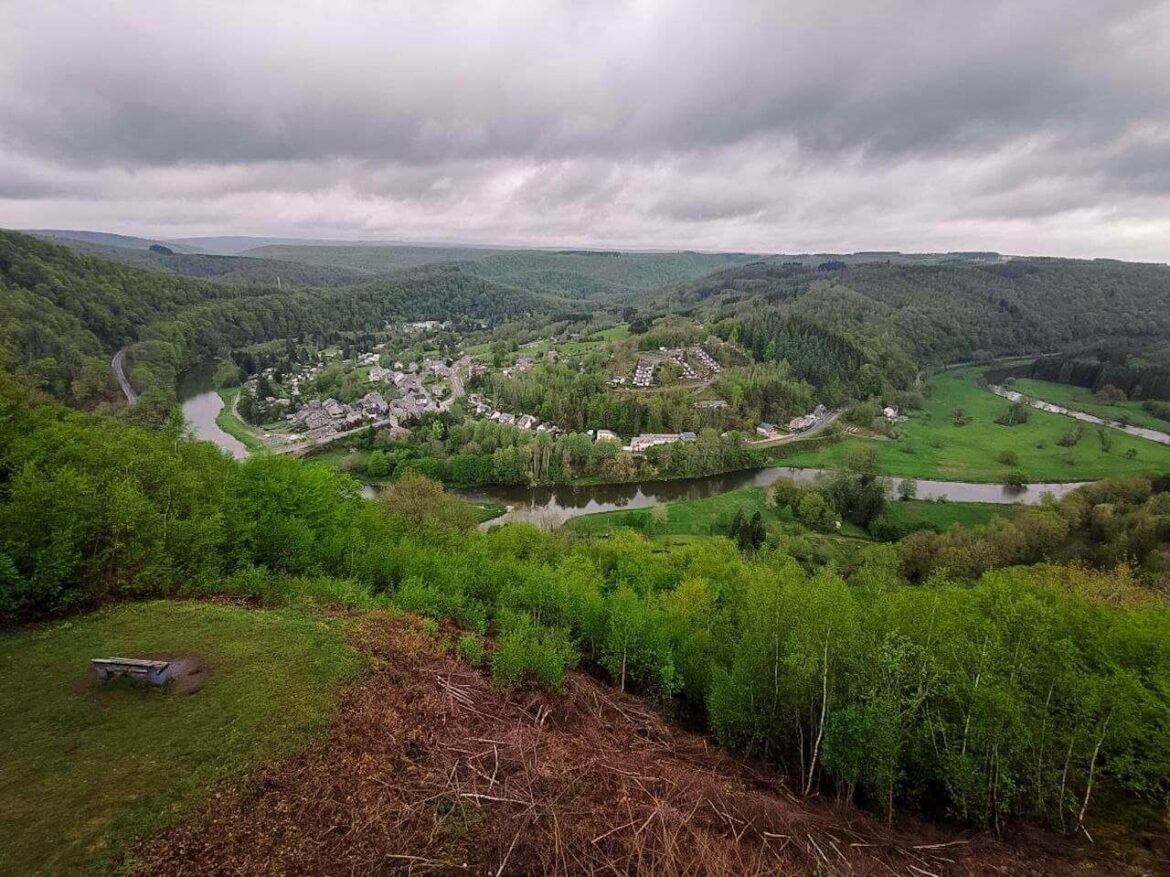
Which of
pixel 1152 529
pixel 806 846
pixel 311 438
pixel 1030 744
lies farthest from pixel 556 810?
pixel 311 438

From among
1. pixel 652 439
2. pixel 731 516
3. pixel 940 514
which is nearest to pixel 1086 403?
pixel 940 514

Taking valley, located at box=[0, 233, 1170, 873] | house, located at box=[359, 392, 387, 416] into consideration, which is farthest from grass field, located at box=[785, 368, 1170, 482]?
house, located at box=[359, 392, 387, 416]

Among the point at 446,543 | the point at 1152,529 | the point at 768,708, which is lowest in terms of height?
the point at 1152,529

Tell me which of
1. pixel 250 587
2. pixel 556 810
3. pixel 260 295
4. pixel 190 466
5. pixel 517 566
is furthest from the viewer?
pixel 260 295

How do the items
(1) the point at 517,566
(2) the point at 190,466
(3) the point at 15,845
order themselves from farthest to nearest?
(1) the point at 517,566 → (2) the point at 190,466 → (3) the point at 15,845

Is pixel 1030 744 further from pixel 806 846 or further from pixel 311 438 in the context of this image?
pixel 311 438

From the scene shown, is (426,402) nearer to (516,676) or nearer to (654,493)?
(654,493)
